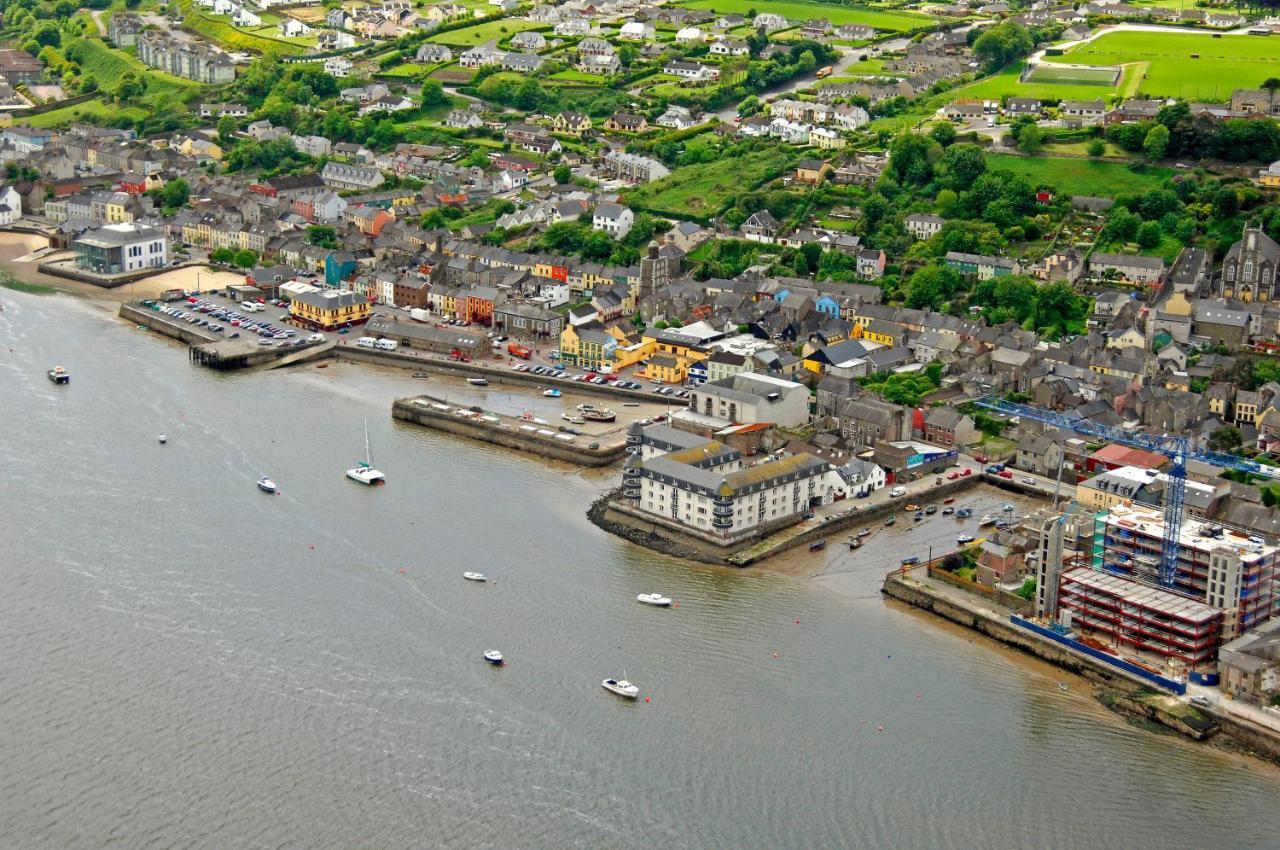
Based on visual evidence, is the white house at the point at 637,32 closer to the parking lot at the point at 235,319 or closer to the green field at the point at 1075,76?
the green field at the point at 1075,76

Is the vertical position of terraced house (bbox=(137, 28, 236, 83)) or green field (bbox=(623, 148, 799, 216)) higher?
terraced house (bbox=(137, 28, 236, 83))

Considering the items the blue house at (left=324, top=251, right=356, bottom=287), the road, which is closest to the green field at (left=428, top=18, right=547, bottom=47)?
the road

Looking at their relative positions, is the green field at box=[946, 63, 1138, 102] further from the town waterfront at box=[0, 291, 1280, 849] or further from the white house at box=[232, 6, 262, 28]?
the white house at box=[232, 6, 262, 28]

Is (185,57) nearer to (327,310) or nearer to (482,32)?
(482,32)

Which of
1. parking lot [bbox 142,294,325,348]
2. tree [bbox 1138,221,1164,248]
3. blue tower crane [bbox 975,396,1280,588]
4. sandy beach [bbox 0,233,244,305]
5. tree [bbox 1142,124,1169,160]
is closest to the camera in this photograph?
blue tower crane [bbox 975,396,1280,588]

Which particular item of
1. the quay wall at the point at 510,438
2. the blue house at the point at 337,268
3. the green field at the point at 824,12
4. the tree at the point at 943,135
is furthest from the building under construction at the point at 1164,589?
the green field at the point at 824,12

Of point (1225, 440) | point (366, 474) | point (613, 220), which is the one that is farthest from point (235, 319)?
point (1225, 440)
